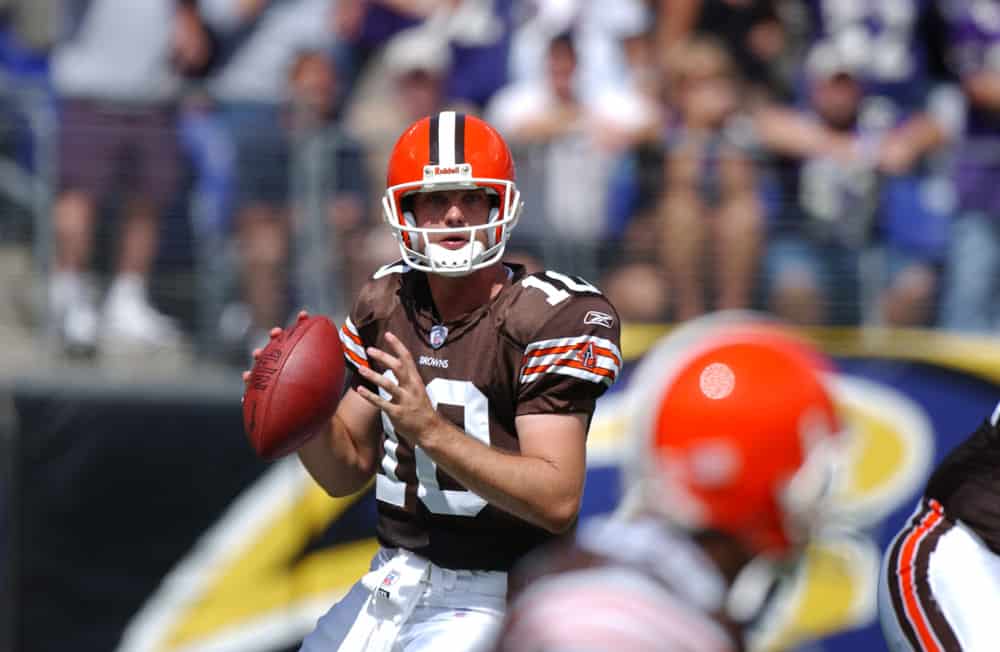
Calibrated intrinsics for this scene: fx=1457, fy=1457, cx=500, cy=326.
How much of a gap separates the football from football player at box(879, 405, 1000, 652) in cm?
156

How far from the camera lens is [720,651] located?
2.17m

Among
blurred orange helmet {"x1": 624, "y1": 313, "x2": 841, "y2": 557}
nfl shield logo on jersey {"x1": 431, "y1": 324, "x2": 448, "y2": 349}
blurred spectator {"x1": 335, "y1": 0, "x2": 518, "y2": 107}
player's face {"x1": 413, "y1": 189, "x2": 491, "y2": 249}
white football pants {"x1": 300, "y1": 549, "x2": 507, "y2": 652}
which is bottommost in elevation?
white football pants {"x1": 300, "y1": 549, "x2": 507, "y2": 652}

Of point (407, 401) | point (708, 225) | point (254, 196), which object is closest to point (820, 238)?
point (708, 225)

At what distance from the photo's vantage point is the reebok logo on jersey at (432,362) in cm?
371

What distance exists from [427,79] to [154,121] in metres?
1.32

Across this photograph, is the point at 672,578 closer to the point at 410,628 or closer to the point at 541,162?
the point at 410,628

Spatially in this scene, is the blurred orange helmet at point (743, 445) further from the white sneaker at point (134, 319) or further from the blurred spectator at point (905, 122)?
the blurred spectator at point (905, 122)

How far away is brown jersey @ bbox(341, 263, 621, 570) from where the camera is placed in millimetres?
3607

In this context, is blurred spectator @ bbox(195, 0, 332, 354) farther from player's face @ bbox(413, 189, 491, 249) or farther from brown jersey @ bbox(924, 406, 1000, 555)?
brown jersey @ bbox(924, 406, 1000, 555)

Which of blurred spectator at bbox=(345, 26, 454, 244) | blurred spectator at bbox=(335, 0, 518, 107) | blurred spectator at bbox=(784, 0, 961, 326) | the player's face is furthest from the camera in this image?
blurred spectator at bbox=(335, 0, 518, 107)

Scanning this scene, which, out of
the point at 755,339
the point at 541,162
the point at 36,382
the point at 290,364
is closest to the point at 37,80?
the point at 36,382

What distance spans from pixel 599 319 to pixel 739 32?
14.6 feet

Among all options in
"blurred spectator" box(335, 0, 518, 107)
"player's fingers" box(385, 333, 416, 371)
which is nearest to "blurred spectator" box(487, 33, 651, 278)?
"blurred spectator" box(335, 0, 518, 107)

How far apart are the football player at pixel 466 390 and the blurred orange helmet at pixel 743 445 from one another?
1174 millimetres
